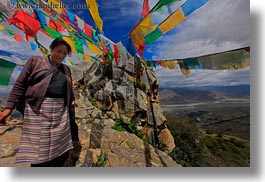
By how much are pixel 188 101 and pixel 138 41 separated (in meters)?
0.72

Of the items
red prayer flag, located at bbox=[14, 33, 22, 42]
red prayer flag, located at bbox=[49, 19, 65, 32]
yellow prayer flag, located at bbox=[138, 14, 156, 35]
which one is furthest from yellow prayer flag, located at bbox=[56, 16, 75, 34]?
yellow prayer flag, located at bbox=[138, 14, 156, 35]

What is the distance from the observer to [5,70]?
103 inches

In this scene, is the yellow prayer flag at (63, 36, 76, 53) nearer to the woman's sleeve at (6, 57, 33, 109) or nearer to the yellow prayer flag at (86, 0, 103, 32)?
the yellow prayer flag at (86, 0, 103, 32)

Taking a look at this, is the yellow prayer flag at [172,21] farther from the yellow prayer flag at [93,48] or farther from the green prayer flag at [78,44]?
the green prayer flag at [78,44]

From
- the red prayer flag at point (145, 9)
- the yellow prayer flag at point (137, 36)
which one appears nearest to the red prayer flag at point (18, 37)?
the yellow prayer flag at point (137, 36)

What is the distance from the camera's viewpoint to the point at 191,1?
231 centimetres

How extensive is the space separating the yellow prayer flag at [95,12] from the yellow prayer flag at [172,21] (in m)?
0.57

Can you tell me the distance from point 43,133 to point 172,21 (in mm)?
1471

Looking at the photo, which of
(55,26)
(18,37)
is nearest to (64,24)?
(55,26)

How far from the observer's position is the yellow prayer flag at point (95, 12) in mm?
2592

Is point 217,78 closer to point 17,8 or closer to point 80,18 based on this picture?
point 80,18

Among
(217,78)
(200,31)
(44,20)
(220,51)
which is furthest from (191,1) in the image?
(44,20)

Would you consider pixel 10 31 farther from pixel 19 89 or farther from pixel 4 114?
pixel 4 114

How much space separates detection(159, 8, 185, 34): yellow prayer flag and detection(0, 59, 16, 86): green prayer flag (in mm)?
1403
